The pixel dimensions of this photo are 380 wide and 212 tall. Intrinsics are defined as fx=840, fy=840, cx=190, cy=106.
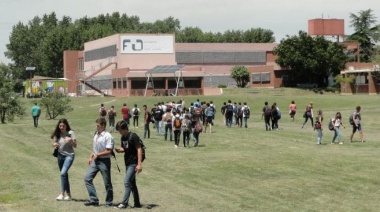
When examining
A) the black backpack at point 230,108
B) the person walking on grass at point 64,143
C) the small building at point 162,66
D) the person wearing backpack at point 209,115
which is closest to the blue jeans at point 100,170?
the person walking on grass at point 64,143

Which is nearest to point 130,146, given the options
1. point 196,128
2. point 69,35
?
point 196,128

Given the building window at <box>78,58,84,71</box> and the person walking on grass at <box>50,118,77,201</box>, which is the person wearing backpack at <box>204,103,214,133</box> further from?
the building window at <box>78,58,84,71</box>

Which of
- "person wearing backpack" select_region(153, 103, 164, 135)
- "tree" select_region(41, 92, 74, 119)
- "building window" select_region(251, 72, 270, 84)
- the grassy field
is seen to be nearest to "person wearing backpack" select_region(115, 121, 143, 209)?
the grassy field

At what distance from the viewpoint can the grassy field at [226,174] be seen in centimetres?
1858

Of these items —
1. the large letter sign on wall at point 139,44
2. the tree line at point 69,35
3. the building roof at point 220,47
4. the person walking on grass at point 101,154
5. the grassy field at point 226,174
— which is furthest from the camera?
the tree line at point 69,35

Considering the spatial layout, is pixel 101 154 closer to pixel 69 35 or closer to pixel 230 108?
pixel 230 108

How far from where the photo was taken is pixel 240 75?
11669cm

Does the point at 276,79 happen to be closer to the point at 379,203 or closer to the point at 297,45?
the point at 297,45

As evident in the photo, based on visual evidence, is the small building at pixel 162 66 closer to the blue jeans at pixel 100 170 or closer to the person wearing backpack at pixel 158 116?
the person wearing backpack at pixel 158 116

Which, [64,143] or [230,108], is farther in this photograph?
[230,108]

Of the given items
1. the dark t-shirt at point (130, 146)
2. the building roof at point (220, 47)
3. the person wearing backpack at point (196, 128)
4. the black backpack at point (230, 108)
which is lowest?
the person wearing backpack at point (196, 128)

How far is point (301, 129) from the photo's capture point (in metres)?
48.3

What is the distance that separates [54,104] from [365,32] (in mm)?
79064

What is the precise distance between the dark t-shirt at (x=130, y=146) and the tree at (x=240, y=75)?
100765 mm
